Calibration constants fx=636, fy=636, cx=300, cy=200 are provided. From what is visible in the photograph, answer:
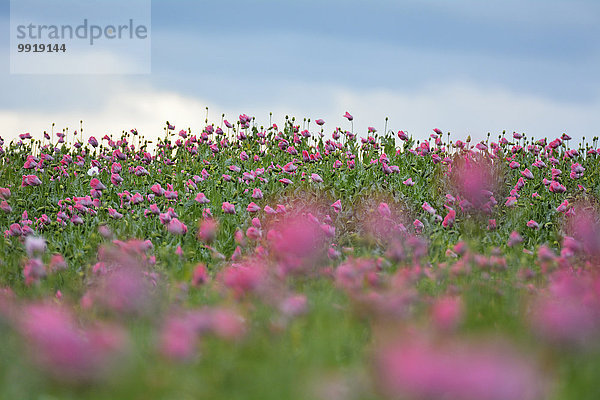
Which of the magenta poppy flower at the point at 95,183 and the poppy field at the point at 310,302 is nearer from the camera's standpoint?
the poppy field at the point at 310,302

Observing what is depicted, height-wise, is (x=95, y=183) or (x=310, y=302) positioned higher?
(x=95, y=183)

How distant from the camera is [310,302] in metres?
3.31

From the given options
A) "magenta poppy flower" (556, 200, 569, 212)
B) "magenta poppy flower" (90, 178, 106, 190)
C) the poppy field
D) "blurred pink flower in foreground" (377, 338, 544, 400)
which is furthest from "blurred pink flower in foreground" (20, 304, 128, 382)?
"magenta poppy flower" (556, 200, 569, 212)

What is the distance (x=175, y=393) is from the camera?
7.78 ft

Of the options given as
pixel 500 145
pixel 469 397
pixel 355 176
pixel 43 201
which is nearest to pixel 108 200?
pixel 43 201

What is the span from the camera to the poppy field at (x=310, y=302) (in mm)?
2064

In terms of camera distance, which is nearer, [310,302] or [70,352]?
[70,352]

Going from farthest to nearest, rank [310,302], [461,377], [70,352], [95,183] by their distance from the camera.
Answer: [95,183], [310,302], [70,352], [461,377]

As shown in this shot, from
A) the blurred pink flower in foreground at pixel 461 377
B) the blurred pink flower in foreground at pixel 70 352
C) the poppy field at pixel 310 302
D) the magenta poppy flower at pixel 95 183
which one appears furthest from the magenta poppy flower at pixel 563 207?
the blurred pink flower in foreground at pixel 70 352

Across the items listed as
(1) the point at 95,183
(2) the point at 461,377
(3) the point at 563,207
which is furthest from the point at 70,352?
(3) the point at 563,207

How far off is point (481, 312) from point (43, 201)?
713cm

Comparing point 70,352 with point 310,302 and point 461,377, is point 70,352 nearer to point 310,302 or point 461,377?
point 461,377

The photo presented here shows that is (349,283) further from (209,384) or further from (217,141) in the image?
(217,141)

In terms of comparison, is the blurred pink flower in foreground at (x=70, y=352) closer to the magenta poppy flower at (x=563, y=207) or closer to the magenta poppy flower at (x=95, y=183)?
the magenta poppy flower at (x=95, y=183)
